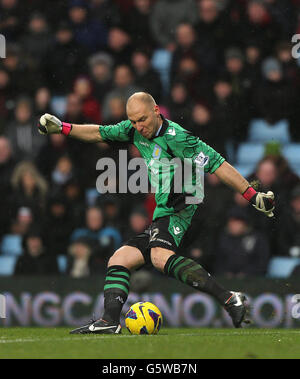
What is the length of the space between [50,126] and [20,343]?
1.92 meters

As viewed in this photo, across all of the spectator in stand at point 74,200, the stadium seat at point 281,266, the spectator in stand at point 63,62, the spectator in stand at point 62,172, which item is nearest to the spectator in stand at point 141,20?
the spectator in stand at point 63,62

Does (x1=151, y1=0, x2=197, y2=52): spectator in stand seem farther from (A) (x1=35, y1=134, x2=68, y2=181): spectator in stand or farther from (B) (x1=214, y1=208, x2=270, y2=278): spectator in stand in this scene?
(B) (x1=214, y1=208, x2=270, y2=278): spectator in stand

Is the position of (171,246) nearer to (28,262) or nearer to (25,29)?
(28,262)

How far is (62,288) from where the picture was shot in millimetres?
10320

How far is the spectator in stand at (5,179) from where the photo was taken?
483 inches

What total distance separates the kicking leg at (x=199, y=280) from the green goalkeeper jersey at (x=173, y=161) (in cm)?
42

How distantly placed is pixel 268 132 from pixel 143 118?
18.5ft

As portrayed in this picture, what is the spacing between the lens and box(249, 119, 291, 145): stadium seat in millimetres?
12602

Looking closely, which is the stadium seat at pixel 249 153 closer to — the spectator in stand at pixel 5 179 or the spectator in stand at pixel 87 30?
the spectator in stand at pixel 87 30

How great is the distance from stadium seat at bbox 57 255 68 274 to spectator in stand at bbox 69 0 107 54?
370 centimetres

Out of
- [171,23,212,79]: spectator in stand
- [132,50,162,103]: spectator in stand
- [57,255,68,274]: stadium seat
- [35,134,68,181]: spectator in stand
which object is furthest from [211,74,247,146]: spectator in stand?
[57,255,68,274]: stadium seat

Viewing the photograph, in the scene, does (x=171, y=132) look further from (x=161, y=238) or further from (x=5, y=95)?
(x=5, y=95)

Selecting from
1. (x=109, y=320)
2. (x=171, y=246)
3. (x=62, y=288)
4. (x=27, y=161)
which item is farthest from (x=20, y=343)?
(x=27, y=161)

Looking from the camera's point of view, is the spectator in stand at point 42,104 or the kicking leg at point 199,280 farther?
the spectator in stand at point 42,104
